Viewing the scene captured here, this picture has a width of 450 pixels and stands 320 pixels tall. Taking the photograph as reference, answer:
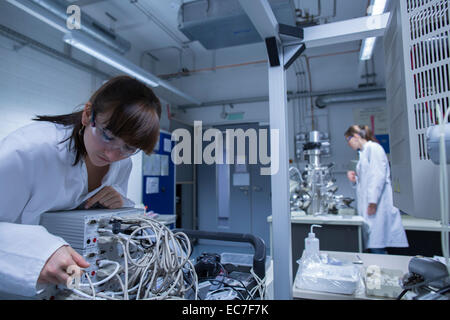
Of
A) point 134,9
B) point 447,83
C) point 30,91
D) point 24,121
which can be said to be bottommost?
point 447,83

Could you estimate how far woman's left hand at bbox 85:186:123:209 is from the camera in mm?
805

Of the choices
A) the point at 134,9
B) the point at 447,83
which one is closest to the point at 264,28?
the point at 447,83

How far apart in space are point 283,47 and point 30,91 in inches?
95.4

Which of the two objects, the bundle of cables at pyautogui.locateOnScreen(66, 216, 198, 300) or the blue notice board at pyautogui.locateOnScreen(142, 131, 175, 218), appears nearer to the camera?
the bundle of cables at pyautogui.locateOnScreen(66, 216, 198, 300)

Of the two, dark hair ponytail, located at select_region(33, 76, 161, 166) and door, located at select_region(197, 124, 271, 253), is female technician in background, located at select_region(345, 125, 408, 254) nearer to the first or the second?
door, located at select_region(197, 124, 271, 253)

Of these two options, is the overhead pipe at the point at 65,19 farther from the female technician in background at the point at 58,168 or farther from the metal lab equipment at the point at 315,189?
the metal lab equipment at the point at 315,189

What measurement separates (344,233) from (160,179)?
2.34m

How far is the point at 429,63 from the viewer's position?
1.68 feet

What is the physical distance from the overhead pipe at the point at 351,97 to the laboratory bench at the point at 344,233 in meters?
1.83

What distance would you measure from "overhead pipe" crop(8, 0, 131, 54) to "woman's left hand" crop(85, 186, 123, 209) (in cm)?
177

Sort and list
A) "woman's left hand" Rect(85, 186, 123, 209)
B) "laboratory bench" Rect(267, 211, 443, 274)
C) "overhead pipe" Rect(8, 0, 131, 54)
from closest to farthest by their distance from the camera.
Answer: "woman's left hand" Rect(85, 186, 123, 209) < "overhead pipe" Rect(8, 0, 131, 54) < "laboratory bench" Rect(267, 211, 443, 274)

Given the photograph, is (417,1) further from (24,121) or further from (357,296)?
(24,121)

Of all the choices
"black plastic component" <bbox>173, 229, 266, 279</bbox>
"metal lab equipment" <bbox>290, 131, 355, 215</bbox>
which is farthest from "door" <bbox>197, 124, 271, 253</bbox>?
"black plastic component" <bbox>173, 229, 266, 279</bbox>

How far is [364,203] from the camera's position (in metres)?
2.27
